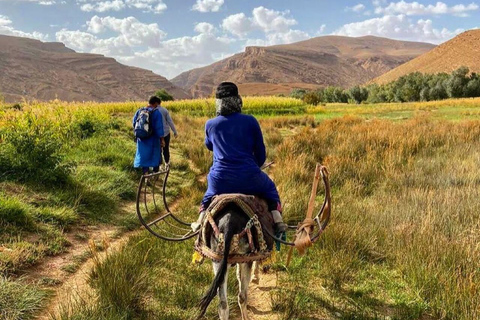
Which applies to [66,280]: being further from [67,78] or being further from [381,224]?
[67,78]

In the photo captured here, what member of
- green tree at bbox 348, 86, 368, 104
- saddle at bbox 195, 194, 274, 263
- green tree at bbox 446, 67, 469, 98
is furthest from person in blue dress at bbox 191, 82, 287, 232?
green tree at bbox 348, 86, 368, 104

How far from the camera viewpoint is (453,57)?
128875mm

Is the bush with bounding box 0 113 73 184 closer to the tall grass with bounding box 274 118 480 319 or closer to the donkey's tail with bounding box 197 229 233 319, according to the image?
the tall grass with bounding box 274 118 480 319

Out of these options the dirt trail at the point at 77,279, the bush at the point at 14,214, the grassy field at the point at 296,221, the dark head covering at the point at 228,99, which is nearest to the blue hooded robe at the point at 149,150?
the grassy field at the point at 296,221

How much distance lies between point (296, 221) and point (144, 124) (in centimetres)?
404

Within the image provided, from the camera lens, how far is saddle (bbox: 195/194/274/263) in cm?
304

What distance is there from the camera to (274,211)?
3646 mm

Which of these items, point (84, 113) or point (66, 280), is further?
point (84, 113)

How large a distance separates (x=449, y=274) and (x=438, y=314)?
0.48m

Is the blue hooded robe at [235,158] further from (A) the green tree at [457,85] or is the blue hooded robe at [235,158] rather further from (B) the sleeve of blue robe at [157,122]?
(A) the green tree at [457,85]

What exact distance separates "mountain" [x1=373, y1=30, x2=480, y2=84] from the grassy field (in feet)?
435

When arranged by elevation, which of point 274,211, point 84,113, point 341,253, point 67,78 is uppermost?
point 67,78

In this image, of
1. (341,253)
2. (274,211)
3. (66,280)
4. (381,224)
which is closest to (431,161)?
(381,224)

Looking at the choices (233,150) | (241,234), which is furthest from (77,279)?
(233,150)
